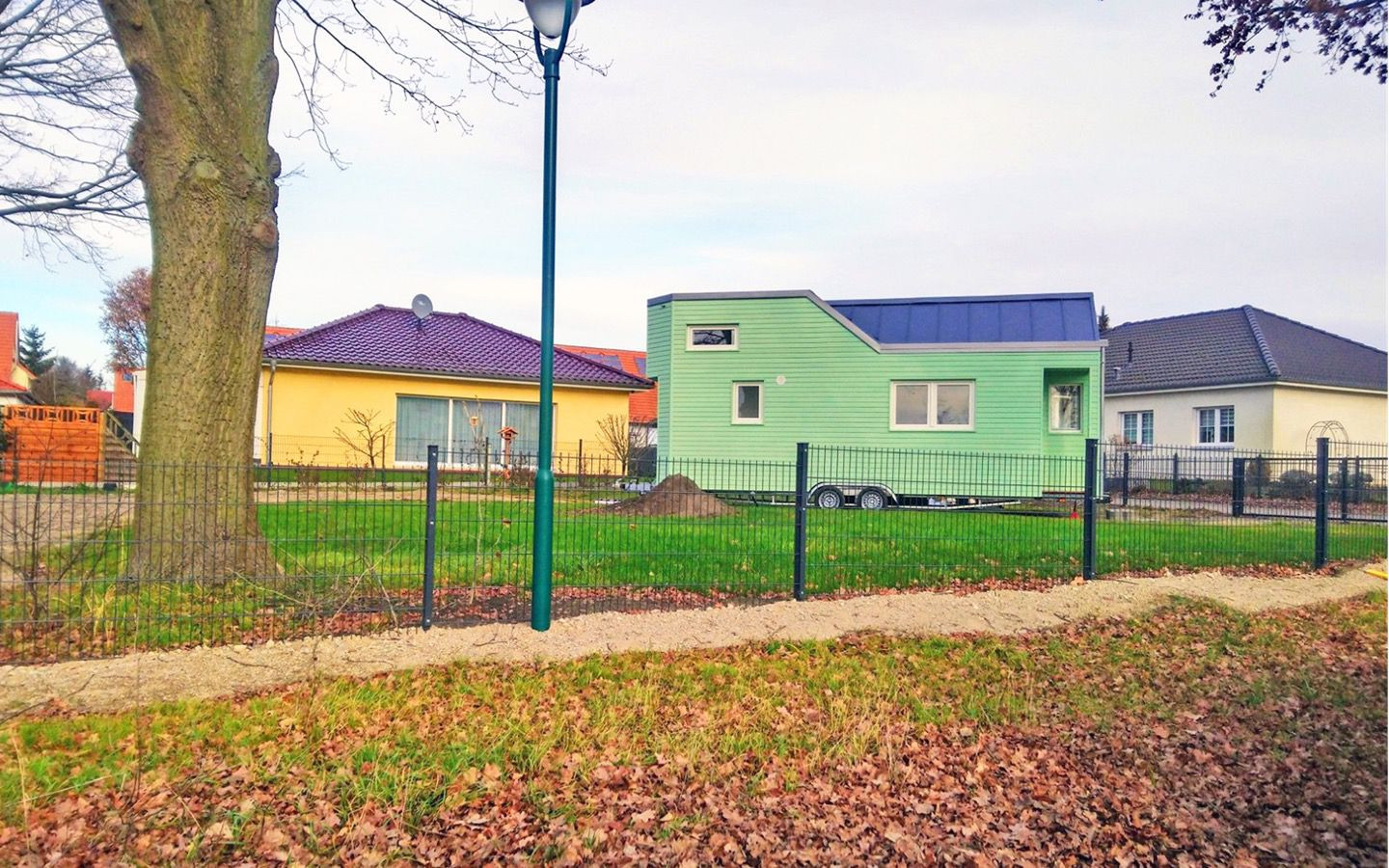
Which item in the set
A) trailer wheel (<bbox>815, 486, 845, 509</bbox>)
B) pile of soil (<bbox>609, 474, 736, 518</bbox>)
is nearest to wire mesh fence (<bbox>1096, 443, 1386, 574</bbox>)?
pile of soil (<bbox>609, 474, 736, 518</bbox>)

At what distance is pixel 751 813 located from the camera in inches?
165

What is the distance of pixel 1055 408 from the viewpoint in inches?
752

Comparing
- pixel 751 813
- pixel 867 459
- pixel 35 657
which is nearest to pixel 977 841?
pixel 751 813

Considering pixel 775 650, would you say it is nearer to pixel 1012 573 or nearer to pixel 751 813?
pixel 751 813

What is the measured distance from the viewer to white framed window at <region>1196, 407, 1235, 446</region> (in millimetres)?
30016

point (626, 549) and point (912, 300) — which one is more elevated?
point (912, 300)

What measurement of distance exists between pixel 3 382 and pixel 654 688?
4320 centimetres

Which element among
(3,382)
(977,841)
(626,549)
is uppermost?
(3,382)

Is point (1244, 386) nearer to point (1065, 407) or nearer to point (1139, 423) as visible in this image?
point (1139, 423)

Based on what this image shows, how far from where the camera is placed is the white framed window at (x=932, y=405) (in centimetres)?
1873

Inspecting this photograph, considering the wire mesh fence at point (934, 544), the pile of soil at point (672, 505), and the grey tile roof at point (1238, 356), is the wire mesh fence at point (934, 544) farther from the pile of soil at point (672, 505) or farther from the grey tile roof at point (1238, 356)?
the grey tile roof at point (1238, 356)

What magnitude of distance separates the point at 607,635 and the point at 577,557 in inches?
73.2

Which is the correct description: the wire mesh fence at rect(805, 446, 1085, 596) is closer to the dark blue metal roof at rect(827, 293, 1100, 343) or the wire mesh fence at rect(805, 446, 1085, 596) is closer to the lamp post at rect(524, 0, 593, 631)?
the lamp post at rect(524, 0, 593, 631)

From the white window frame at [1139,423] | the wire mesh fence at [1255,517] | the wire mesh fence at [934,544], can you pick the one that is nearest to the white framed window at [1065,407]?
the wire mesh fence at [1255,517]
